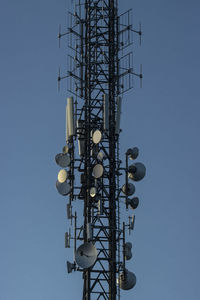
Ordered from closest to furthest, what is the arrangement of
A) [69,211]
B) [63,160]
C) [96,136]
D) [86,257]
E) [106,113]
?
[86,257] → [96,136] → [106,113] → [69,211] → [63,160]

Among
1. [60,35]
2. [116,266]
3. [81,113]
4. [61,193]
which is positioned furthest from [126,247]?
[60,35]

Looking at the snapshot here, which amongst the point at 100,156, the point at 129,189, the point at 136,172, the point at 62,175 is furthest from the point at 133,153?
the point at 62,175

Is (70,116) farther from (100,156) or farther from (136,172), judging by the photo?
(136,172)

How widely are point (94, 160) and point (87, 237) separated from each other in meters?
3.45

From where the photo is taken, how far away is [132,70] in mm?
42438

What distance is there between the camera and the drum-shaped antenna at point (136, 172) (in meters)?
41.0

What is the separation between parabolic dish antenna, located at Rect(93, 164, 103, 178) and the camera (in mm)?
39375

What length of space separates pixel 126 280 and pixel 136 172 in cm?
459

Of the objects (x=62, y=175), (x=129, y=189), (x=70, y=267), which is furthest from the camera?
(x=129, y=189)

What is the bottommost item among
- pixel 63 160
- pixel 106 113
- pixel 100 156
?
pixel 100 156

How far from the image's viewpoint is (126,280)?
131 feet

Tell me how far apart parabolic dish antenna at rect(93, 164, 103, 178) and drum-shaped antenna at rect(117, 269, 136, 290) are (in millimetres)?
4168

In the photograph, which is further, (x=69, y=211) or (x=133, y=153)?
(x=133, y=153)

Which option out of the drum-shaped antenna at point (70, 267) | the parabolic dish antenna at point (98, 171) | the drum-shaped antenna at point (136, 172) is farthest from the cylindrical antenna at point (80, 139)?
the drum-shaped antenna at point (70, 267)
